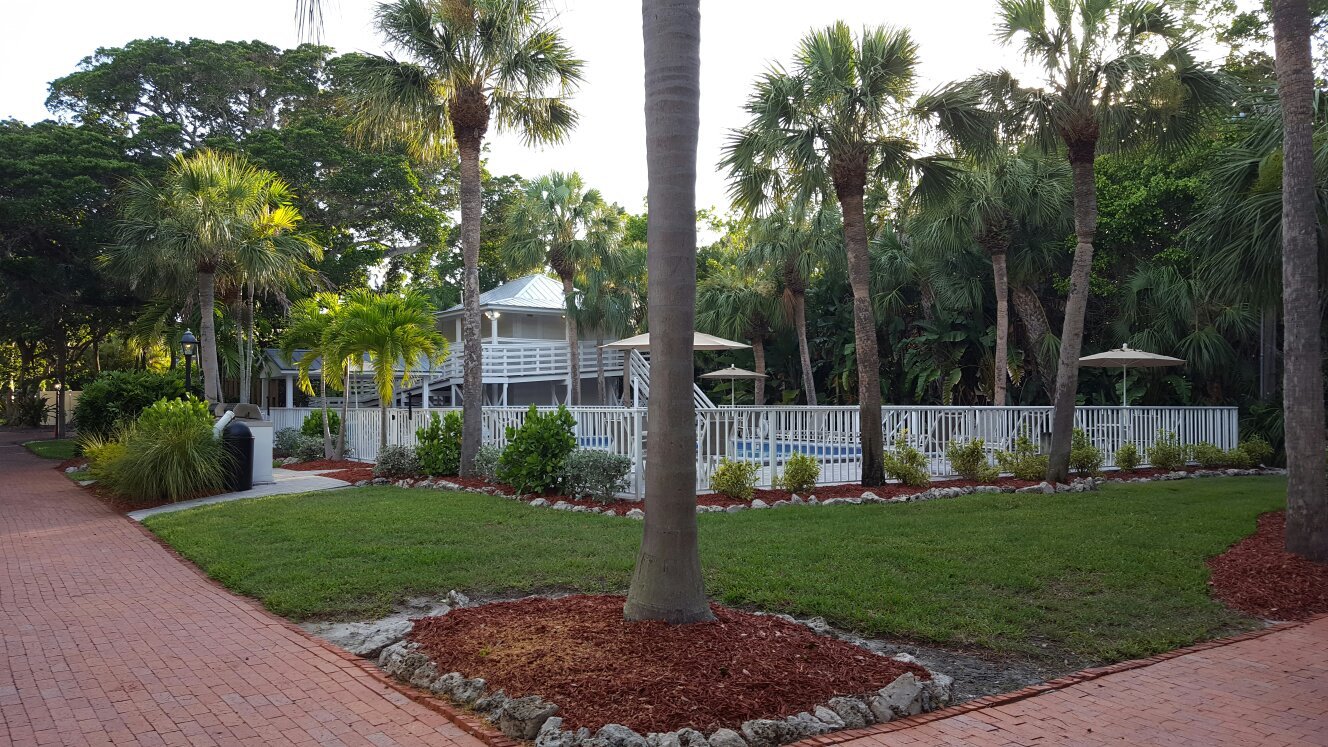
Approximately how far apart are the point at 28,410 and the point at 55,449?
20.5 m

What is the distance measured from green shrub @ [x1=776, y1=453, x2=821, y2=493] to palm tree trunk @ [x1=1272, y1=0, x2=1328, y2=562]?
235 inches

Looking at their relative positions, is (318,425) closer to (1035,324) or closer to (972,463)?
(972,463)

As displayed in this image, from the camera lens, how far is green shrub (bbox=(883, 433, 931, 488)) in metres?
14.3

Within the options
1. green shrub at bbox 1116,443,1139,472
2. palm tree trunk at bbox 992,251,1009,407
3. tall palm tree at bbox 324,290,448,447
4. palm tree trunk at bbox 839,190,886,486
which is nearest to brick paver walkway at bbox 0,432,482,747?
palm tree trunk at bbox 839,190,886,486

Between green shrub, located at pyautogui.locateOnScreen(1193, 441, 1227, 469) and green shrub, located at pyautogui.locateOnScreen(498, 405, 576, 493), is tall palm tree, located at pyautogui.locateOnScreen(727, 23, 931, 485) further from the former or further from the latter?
green shrub, located at pyautogui.locateOnScreen(1193, 441, 1227, 469)

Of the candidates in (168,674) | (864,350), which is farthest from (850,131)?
(168,674)

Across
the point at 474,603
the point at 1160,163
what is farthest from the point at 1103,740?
the point at 1160,163

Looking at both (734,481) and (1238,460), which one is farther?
(1238,460)

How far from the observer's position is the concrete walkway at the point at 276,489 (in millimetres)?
13820

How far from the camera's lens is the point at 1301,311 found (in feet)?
28.3

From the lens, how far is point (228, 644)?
618cm

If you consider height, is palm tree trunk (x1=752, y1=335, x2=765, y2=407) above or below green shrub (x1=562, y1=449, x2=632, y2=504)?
above

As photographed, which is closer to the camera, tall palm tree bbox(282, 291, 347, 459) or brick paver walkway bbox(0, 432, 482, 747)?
brick paver walkway bbox(0, 432, 482, 747)

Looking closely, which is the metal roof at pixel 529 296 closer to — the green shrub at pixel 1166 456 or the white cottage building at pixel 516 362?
the white cottage building at pixel 516 362
